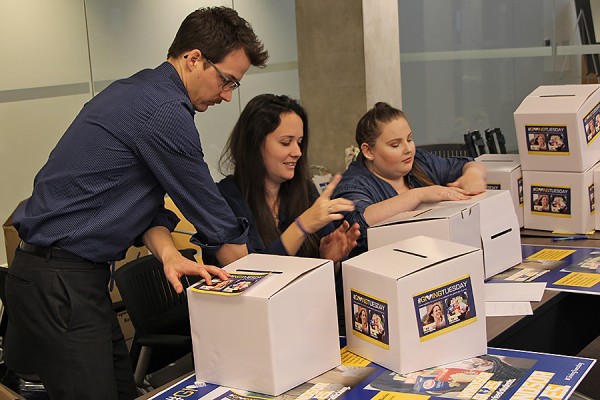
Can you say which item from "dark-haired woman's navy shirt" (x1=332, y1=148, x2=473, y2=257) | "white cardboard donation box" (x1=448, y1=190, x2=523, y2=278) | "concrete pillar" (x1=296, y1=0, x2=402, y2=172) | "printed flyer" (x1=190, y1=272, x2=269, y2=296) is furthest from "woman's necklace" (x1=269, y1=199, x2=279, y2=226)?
"concrete pillar" (x1=296, y1=0, x2=402, y2=172)

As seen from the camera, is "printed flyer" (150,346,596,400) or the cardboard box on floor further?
the cardboard box on floor

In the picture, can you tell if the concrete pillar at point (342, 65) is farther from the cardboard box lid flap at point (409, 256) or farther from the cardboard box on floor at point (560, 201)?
the cardboard box lid flap at point (409, 256)

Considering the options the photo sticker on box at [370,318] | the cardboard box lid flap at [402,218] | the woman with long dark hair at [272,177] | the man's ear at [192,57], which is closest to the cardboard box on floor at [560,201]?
the cardboard box lid flap at [402,218]

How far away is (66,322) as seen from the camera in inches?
82.6

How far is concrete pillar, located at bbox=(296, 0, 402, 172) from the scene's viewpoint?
4.69m

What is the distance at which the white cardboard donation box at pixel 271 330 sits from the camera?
1734 millimetres

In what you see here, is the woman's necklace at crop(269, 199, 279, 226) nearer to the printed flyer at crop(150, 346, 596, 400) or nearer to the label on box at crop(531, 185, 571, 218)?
the printed flyer at crop(150, 346, 596, 400)

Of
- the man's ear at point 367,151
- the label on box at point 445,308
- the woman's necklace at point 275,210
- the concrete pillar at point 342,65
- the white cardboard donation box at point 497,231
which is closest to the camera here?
the label on box at point 445,308

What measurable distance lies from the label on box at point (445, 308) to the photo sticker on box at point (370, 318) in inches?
3.2

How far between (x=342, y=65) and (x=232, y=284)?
3.15 meters

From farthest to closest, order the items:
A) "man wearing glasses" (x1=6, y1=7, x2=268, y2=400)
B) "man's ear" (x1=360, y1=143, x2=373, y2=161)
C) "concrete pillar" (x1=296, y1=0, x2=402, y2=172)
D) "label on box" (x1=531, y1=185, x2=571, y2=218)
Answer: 1. "concrete pillar" (x1=296, y1=0, x2=402, y2=172)
2. "label on box" (x1=531, y1=185, x2=571, y2=218)
3. "man's ear" (x1=360, y1=143, x2=373, y2=161)
4. "man wearing glasses" (x1=6, y1=7, x2=268, y2=400)

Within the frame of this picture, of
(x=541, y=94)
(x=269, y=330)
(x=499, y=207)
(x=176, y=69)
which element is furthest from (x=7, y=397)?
(x=541, y=94)

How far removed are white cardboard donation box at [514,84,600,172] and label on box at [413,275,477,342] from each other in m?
1.40

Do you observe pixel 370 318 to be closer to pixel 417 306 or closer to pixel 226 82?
pixel 417 306
